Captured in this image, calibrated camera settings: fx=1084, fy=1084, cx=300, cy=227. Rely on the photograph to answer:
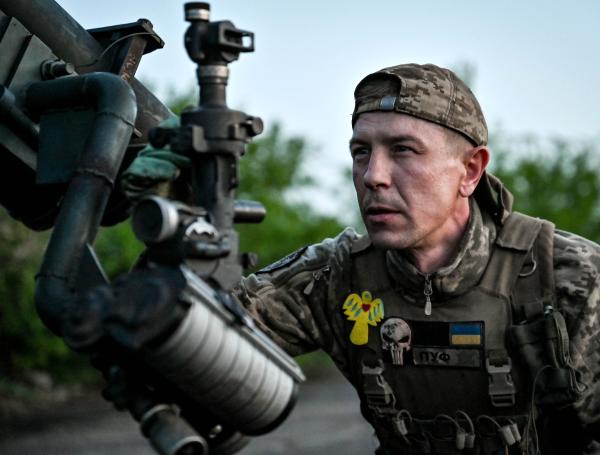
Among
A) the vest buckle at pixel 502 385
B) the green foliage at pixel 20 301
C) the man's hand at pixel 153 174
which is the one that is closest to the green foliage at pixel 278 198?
the green foliage at pixel 20 301

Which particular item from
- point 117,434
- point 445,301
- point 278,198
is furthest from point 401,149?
point 278,198

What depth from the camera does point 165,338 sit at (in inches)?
124

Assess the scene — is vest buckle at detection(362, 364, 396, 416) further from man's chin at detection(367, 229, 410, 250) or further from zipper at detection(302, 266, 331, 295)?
man's chin at detection(367, 229, 410, 250)

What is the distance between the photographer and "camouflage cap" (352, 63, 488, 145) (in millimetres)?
4598

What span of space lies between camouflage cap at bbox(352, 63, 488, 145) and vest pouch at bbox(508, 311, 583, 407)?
0.89 metres

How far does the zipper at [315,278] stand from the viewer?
4.95 meters

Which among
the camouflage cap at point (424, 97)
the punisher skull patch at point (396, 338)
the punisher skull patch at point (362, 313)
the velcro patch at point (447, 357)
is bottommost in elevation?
the velcro patch at point (447, 357)

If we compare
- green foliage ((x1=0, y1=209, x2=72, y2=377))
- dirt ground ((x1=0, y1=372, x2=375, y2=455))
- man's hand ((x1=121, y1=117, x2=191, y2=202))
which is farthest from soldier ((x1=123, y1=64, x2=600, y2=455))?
green foliage ((x1=0, y1=209, x2=72, y2=377))

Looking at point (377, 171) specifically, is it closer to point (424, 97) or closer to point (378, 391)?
point (424, 97)

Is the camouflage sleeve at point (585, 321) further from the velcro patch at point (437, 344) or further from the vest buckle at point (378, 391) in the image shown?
the vest buckle at point (378, 391)

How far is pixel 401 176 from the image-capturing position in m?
4.54

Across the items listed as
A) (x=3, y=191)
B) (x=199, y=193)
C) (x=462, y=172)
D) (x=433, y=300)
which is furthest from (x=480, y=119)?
(x=3, y=191)

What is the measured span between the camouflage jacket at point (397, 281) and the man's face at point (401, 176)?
0.77ft

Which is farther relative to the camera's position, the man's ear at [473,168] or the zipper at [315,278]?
the zipper at [315,278]
